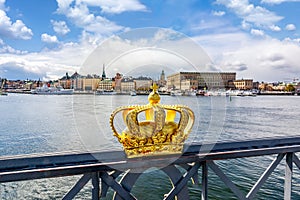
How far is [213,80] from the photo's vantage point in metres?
2.40

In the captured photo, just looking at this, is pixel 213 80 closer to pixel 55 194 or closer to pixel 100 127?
pixel 100 127

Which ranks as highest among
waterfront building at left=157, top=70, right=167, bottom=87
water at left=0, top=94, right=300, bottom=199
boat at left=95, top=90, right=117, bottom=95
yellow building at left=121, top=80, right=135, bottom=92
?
waterfront building at left=157, top=70, right=167, bottom=87

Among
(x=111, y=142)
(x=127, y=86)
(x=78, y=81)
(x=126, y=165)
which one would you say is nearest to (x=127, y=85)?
(x=127, y=86)

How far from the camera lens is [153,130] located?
2.04 m

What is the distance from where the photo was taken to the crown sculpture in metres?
1.99

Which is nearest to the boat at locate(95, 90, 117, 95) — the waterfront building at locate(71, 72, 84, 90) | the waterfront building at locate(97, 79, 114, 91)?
the waterfront building at locate(97, 79, 114, 91)

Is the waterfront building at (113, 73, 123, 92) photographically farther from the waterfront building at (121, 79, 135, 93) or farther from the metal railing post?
the metal railing post

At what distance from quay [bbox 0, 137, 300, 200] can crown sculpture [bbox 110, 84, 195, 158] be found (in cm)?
6

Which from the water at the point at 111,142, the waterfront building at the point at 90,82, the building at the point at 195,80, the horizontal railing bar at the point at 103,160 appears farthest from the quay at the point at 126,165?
the waterfront building at the point at 90,82

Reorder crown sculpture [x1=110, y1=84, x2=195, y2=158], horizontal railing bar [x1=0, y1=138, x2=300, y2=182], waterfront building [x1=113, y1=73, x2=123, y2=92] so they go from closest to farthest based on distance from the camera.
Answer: horizontal railing bar [x1=0, y1=138, x2=300, y2=182], crown sculpture [x1=110, y1=84, x2=195, y2=158], waterfront building [x1=113, y1=73, x2=123, y2=92]

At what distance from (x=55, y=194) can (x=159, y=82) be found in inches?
201

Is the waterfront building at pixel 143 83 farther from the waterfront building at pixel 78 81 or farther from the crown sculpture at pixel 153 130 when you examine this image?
the waterfront building at pixel 78 81

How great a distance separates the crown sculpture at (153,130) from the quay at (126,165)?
0.20 feet

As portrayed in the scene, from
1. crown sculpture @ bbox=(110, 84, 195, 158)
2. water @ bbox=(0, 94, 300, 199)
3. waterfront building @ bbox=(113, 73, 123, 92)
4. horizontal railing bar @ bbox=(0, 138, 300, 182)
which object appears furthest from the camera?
waterfront building @ bbox=(113, 73, 123, 92)
